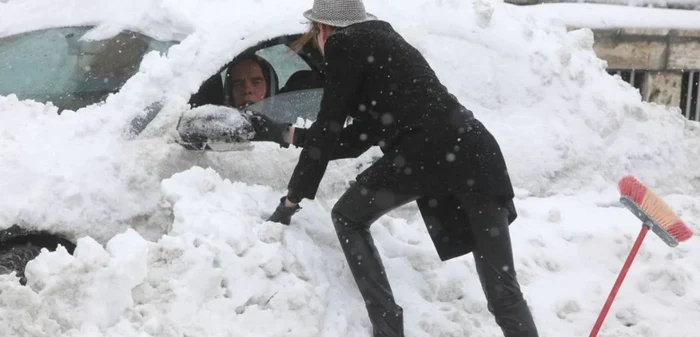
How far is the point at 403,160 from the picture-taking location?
347 cm

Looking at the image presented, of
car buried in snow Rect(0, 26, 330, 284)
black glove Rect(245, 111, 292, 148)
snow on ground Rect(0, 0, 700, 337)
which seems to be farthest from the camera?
car buried in snow Rect(0, 26, 330, 284)

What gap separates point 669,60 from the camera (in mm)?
10336

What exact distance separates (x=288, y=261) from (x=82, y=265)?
930 mm

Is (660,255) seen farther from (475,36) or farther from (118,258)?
(118,258)

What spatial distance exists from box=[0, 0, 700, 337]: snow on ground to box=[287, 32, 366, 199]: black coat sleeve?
34cm

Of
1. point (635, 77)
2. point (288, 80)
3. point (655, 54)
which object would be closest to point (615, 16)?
point (655, 54)

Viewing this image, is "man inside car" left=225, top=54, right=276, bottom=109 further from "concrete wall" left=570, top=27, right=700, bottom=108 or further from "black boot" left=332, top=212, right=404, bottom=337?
"concrete wall" left=570, top=27, right=700, bottom=108

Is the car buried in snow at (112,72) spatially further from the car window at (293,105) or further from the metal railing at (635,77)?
the metal railing at (635,77)

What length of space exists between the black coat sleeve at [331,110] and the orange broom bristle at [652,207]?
4.15 feet

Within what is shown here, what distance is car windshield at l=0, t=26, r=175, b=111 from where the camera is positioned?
4.49m

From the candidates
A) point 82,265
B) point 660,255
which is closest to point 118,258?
point 82,265

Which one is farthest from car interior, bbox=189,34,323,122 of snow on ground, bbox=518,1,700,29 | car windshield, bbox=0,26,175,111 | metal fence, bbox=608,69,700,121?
metal fence, bbox=608,69,700,121

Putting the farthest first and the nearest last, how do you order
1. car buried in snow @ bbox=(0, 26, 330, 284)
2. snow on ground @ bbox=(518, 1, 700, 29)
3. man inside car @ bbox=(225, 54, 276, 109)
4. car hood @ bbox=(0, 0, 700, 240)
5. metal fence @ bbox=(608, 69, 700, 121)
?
1. metal fence @ bbox=(608, 69, 700, 121)
2. snow on ground @ bbox=(518, 1, 700, 29)
3. man inside car @ bbox=(225, 54, 276, 109)
4. car buried in snow @ bbox=(0, 26, 330, 284)
5. car hood @ bbox=(0, 0, 700, 240)

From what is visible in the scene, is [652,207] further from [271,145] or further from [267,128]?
[271,145]
